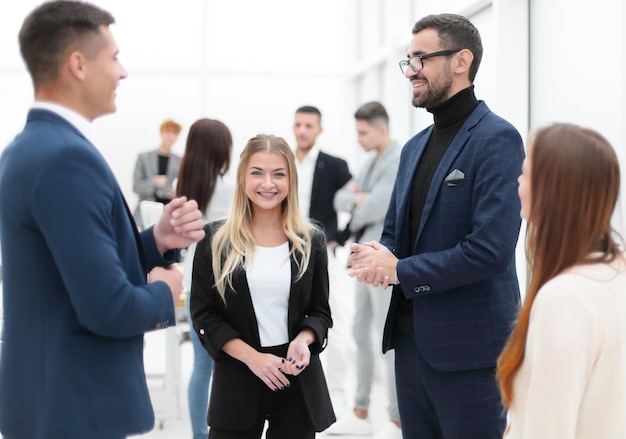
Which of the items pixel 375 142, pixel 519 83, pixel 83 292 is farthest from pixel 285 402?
pixel 375 142

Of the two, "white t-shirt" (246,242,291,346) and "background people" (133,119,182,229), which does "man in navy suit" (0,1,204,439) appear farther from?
"background people" (133,119,182,229)

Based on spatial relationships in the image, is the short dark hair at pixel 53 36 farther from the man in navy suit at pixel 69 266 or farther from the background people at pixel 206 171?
the background people at pixel 206 171

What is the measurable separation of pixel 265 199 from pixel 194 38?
856 centimetres

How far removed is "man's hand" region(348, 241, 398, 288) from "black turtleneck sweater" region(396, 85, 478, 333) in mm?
148

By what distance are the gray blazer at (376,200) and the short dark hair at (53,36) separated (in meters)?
3.01

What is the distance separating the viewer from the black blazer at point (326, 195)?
5.54 metres

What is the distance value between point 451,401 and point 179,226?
972 mm

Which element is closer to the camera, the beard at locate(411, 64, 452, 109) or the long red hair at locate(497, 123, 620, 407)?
the long red hair at locate(497, 123, 620, 407)

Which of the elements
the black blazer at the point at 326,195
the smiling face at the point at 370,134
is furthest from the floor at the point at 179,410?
the smiling face at the point at 370,134

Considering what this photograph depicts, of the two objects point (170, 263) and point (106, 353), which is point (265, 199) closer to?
point (170, 263)

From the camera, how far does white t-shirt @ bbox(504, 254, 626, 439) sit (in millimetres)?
1499

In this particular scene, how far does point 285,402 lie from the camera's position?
2.72 m

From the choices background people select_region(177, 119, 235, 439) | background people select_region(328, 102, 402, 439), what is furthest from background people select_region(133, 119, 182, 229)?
background people select_region(177, 119, 235, 439)

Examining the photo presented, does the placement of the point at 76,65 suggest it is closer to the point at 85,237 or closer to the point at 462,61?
the point at 85,237
